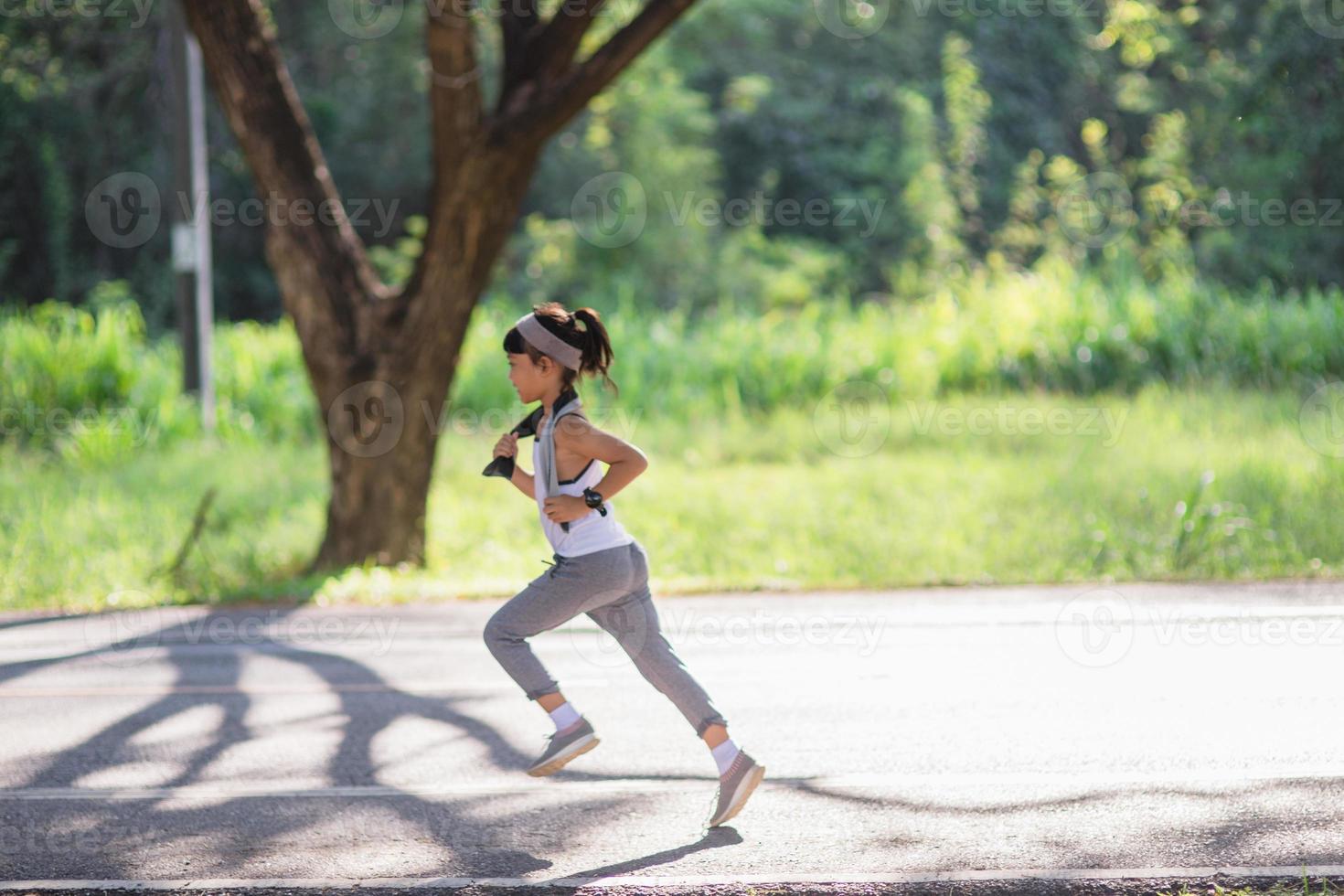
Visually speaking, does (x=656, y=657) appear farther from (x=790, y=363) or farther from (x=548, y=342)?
(x=790, y=363)

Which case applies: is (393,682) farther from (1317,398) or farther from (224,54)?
(1317,398)

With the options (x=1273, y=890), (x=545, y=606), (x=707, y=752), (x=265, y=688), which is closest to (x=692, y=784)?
(x=707, y=752)

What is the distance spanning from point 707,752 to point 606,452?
1979 mm

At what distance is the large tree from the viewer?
34.4 ft

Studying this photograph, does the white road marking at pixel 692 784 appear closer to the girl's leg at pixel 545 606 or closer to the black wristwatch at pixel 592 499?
the girl's leg at pixel 545 606

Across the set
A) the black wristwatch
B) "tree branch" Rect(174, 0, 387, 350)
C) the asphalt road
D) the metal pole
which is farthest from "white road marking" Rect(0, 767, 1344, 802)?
the metal pole

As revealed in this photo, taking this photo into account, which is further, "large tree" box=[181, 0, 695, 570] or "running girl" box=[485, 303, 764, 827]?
"large tree" box=[181, 0, 695, 570]

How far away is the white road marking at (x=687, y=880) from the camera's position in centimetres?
474

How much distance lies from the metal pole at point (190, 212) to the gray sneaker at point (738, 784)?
11206 millimetres

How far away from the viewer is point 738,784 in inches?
211

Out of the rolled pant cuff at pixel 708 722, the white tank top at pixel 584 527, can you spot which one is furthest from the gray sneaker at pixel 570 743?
the white tank top at pixel 584 527

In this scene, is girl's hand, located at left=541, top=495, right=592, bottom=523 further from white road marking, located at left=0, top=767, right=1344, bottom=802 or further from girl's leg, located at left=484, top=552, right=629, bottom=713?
white road marking, located at left=0, top=767, right=1344, bottom=802

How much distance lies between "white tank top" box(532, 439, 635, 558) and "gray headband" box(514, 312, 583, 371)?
334 millimetres

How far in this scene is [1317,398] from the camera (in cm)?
1522
